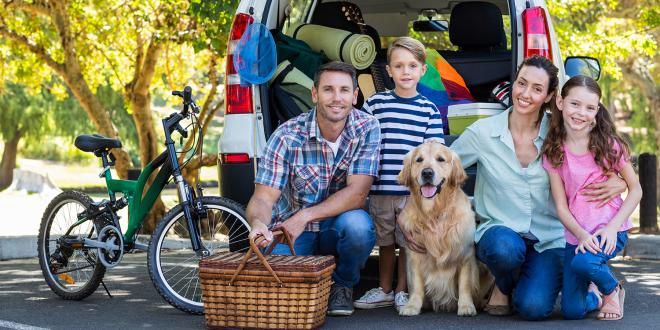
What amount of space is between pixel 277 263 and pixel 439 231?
101 cm

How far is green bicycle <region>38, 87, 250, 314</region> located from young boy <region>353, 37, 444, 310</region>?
786 millimetres

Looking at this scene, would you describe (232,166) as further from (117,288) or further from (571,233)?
(571,233)

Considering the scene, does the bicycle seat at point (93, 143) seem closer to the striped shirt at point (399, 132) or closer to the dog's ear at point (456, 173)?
the striped shirt at point (399, 132)

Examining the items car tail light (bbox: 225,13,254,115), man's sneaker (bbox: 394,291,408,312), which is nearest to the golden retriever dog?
man's sneaker (bbox: 394,291,408,312)

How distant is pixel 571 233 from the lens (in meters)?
5.46

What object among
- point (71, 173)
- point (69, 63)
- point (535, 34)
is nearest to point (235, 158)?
point (535, 34)

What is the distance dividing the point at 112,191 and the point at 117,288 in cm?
88

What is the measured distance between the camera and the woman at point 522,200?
18.1 feet

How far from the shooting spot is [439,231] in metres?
5.62

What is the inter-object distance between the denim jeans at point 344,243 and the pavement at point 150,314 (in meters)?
0.27

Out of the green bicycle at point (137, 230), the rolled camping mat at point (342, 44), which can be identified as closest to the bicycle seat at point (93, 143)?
the green bicycle at point (137, 230)

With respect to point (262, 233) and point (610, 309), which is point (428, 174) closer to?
point (262, 233)

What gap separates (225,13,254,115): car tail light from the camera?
20.6 feet

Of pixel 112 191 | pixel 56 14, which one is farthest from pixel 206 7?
pixel 112 191
